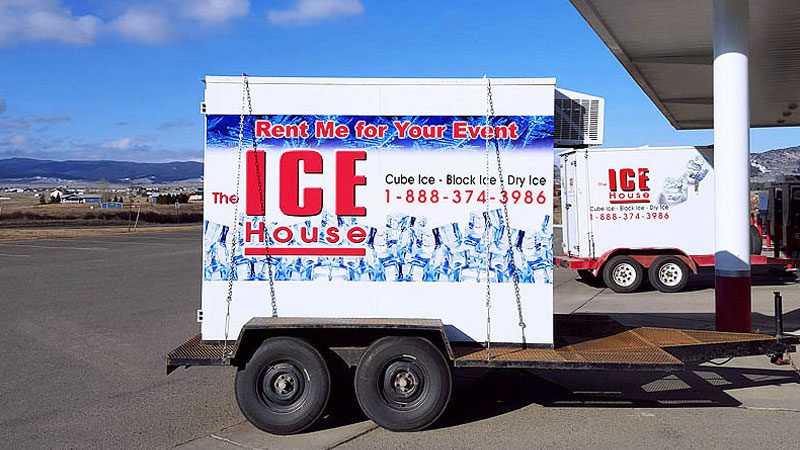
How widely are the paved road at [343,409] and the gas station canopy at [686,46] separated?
15.3 ft

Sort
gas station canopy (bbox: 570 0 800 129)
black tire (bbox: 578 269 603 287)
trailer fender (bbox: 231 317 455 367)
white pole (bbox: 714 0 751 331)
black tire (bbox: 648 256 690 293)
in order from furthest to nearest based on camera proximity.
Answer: black tire (bbox: 578 269 603 287) < black tire (bbox: 648 256 690 293) < gas station canopy (bbox: 570 0 800 129) < white pole (bbox: 714 0 751 331) < trailer fender (bbox: 231 317 455 367)

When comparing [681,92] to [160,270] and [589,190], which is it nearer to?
[589,190]

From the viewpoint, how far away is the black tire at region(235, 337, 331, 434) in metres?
6.75

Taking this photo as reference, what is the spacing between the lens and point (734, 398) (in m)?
7.90

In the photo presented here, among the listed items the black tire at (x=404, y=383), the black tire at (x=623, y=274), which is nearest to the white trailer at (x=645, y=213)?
the black tire at (x=623, y=274)

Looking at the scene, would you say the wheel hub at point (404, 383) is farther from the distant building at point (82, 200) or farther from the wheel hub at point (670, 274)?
the distant building at point (82, 200)

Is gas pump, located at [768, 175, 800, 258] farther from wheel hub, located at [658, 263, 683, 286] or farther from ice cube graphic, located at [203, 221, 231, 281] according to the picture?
ice cube graphic, located at [203, 221, 231, 281]

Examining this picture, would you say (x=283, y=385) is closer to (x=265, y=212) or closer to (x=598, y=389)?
(x=265, y=212)

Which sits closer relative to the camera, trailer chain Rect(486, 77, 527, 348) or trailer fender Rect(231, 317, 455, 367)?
trailer fender Rect(231, 317, 455, 367)

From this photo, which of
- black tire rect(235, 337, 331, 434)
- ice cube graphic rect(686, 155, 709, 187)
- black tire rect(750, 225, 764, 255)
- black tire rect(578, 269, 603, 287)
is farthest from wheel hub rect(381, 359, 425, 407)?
black tire rect(750, 225, 764, 255)

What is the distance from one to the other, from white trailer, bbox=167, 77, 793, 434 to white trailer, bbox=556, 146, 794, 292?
384 inches

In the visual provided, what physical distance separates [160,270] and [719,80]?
15.9 m

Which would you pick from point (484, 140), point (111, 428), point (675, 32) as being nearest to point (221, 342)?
point (111, 428)

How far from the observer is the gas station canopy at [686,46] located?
459 inches
